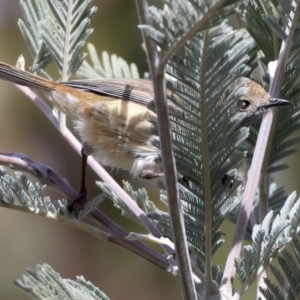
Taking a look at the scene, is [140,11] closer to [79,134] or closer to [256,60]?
[256,60]

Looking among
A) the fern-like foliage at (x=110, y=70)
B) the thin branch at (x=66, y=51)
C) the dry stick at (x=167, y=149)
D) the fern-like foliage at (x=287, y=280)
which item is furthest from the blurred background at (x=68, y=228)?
the dry stick at (x=167, y=149)

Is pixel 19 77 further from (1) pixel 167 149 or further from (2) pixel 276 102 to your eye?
(1) pixel 167 149

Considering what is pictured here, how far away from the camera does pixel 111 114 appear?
2346mm

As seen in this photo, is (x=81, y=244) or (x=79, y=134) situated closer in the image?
(x=79, y=134)

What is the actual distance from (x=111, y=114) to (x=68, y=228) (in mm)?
1699

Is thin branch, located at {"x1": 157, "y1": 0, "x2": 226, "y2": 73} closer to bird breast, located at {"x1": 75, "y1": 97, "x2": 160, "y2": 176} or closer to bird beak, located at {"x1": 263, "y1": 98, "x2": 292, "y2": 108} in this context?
bird beak, located at {"x1": 263, "y1": 98, "x2": 292, "y2": 108}

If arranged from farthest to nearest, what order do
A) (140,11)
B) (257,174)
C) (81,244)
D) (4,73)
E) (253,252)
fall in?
(81,244), (4,73), (257,174), (253,252), (140,11)

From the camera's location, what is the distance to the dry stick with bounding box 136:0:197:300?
0.93m

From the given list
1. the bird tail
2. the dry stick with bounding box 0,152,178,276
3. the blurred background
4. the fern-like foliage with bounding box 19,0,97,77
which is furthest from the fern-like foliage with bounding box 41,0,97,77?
the blurred background

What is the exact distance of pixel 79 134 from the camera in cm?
239

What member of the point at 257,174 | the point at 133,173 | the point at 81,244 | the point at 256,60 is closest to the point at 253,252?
the point at 257,174

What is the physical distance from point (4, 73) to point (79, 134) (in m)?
0.43

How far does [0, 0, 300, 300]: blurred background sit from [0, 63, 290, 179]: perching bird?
Result: 1.02 m

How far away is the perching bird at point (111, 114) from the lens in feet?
7.24
